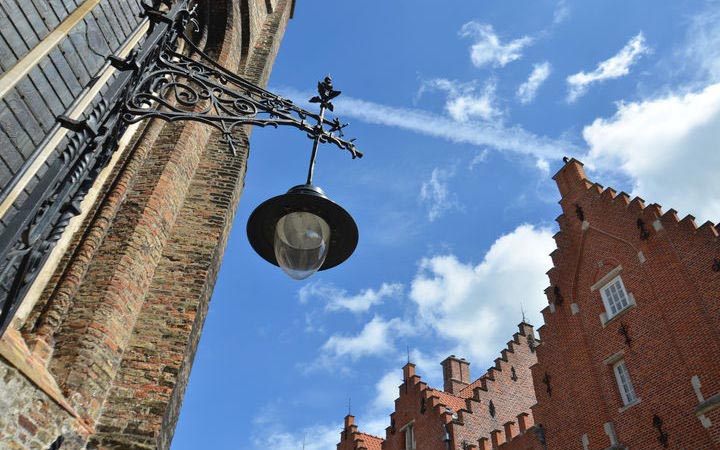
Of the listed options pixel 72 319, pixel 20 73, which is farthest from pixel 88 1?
pixel 72 319

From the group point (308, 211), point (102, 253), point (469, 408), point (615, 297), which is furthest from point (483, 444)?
point (308, 211)

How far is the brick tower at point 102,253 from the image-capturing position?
3383mm

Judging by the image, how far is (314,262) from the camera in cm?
354

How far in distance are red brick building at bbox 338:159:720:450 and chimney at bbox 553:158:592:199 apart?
1.4 inches

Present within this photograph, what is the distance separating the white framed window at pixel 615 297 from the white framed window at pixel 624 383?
1.28 meters

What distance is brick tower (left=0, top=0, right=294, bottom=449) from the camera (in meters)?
3.38

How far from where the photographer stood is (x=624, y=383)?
39.4 feet

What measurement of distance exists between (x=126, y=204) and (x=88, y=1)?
7.70ft

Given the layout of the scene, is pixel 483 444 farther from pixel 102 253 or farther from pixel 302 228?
pixel 302 228

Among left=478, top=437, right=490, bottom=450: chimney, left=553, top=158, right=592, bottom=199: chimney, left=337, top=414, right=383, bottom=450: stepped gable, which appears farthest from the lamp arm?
left=337, top=414, right=383, bottom=450: stepped gable

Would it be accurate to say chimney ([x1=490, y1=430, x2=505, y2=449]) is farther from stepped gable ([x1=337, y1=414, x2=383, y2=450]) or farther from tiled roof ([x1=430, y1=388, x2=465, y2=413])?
stepped gable ([x1=337, y1=414, x2=383, y2=450])

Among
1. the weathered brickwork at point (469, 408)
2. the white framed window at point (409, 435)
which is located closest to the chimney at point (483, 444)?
the weathered brickwork at point (469, 408)

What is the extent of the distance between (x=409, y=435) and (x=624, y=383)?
10.3 meters

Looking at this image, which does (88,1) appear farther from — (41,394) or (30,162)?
(41,394)
